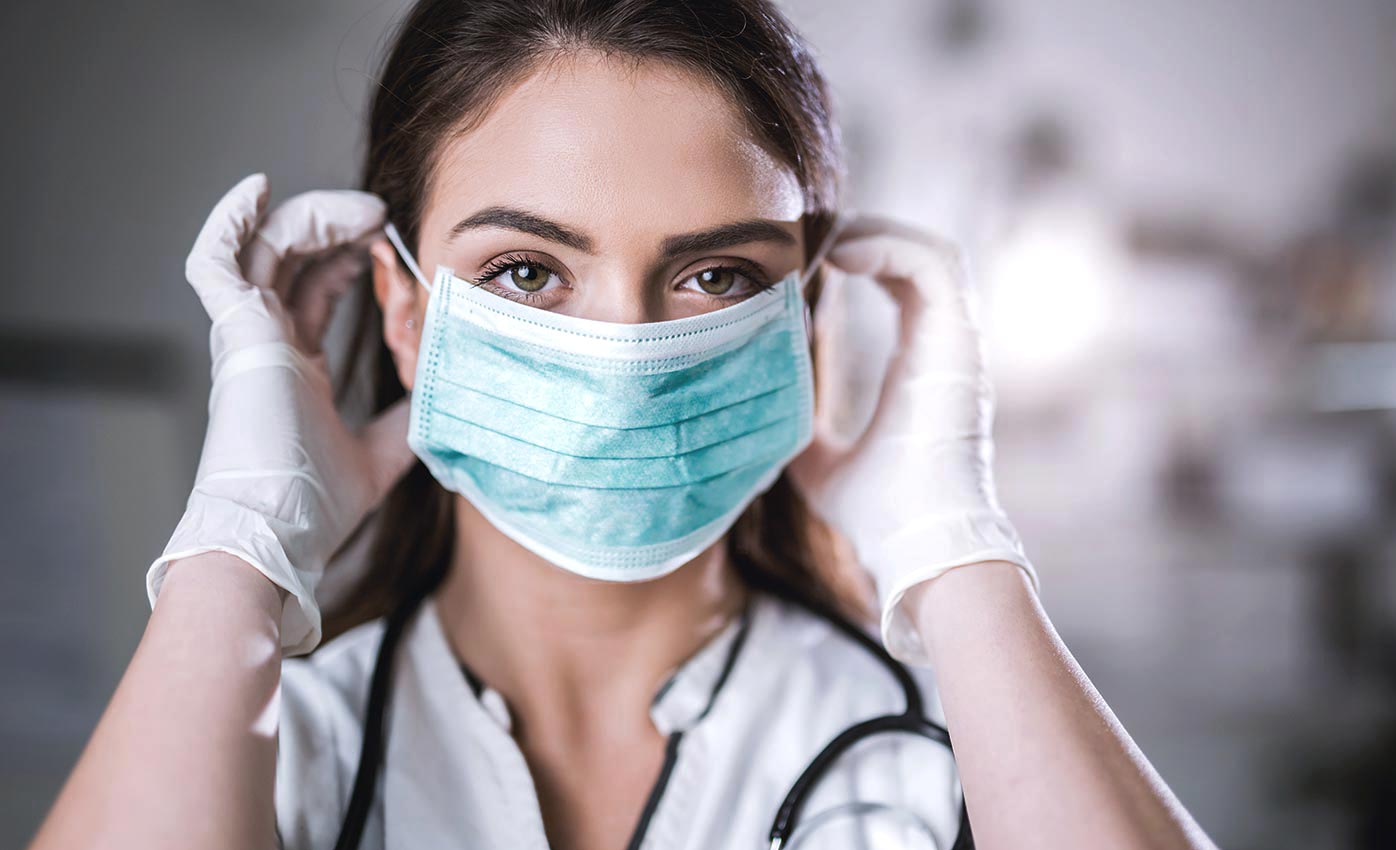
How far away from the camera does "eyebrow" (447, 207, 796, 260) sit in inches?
39.1

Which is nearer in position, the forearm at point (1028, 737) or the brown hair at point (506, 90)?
the forearm at point (1028, 737)

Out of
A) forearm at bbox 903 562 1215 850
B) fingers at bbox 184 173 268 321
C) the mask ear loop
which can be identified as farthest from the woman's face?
forearm at bbox 903 562 1215 850

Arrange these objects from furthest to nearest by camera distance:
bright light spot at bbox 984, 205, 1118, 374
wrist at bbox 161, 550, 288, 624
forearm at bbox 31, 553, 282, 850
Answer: bright light spot at bbox 984, 205, 1118, 374 → wrist at bbox 161, 550, 288, 624 → forearm at bbox 31, 553, 282, 850

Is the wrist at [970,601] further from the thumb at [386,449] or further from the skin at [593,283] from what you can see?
the thumb at [386,449]

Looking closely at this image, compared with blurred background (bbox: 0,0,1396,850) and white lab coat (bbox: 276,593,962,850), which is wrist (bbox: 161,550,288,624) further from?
blurred background (bbox: 0,0,1396,850)

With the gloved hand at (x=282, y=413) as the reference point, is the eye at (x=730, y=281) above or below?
above

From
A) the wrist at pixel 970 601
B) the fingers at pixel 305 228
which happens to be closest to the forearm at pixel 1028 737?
the wrist at pixel 970 601

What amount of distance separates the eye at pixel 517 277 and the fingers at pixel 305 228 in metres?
0.21

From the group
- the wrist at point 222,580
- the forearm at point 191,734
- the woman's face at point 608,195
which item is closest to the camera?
the forearm at point 191,734

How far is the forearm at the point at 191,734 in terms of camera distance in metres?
0.74

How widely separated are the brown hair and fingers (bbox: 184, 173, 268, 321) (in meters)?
0.17

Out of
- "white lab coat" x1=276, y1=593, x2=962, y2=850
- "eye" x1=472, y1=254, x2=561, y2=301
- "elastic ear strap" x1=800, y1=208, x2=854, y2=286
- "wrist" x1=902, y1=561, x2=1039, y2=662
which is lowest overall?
"white lab coat" x1=276, y1=593, x2=962, y2=850

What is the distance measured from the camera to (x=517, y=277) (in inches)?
42.1

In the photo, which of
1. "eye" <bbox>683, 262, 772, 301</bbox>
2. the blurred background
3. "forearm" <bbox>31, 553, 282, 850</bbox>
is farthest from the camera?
the blurred background
